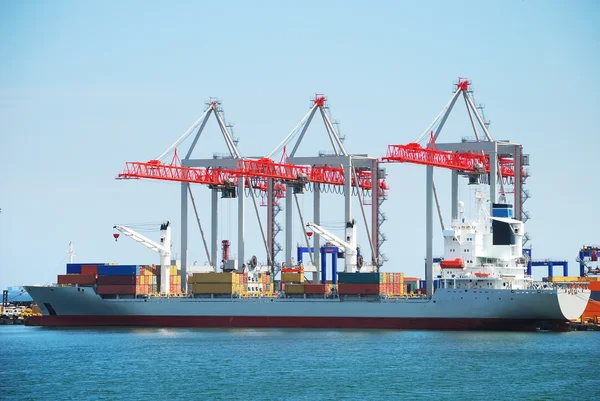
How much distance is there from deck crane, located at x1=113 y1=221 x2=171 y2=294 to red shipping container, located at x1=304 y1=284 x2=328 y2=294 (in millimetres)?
9878

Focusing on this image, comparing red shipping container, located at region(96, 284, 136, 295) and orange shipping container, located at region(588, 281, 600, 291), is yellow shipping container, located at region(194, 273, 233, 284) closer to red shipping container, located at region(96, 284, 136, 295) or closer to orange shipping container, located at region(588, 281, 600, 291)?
red shipping container, located at region(96, 284, 136, 295)

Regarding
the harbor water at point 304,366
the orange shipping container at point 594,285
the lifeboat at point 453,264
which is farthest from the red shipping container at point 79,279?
the orange shipping container at point 594,285

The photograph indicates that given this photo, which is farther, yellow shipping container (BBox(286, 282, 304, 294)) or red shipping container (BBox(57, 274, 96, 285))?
red shipping container (BBox(57, 274, 96, 285))

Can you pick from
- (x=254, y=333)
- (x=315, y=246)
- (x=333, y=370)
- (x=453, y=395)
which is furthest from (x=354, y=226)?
(x=453, y=395)

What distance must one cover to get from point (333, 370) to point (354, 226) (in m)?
25.9

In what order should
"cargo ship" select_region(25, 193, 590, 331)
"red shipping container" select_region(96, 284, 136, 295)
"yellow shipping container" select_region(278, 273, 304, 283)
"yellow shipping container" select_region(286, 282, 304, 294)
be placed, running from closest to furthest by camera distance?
"cargo ship" select_region(25, 193, 590, 331) < "yellow shipping container" select_region(286, 282, 304, 294) < "red shipping container" select_region(96, 284, 136, 295) < "yellow shipping container" select_region(278, 273, 304, 283)

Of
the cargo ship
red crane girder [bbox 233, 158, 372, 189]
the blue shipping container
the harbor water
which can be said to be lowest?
the harbor water

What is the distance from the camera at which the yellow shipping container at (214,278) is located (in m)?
75.6

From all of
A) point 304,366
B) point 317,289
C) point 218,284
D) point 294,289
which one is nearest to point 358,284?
point 317,289

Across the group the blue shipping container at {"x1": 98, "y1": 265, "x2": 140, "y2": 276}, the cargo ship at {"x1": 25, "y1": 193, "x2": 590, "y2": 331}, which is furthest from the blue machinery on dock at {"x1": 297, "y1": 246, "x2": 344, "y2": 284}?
the blue shipping container at {"x1": 98, "y1": 265, "x2": 140, "y2": 276}

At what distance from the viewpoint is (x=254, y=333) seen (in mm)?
69625

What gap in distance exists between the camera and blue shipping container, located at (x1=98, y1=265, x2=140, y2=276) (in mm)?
76062

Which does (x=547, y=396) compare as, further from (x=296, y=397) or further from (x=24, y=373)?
(x=24, y=373)

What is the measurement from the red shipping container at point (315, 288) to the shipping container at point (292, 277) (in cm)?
276
